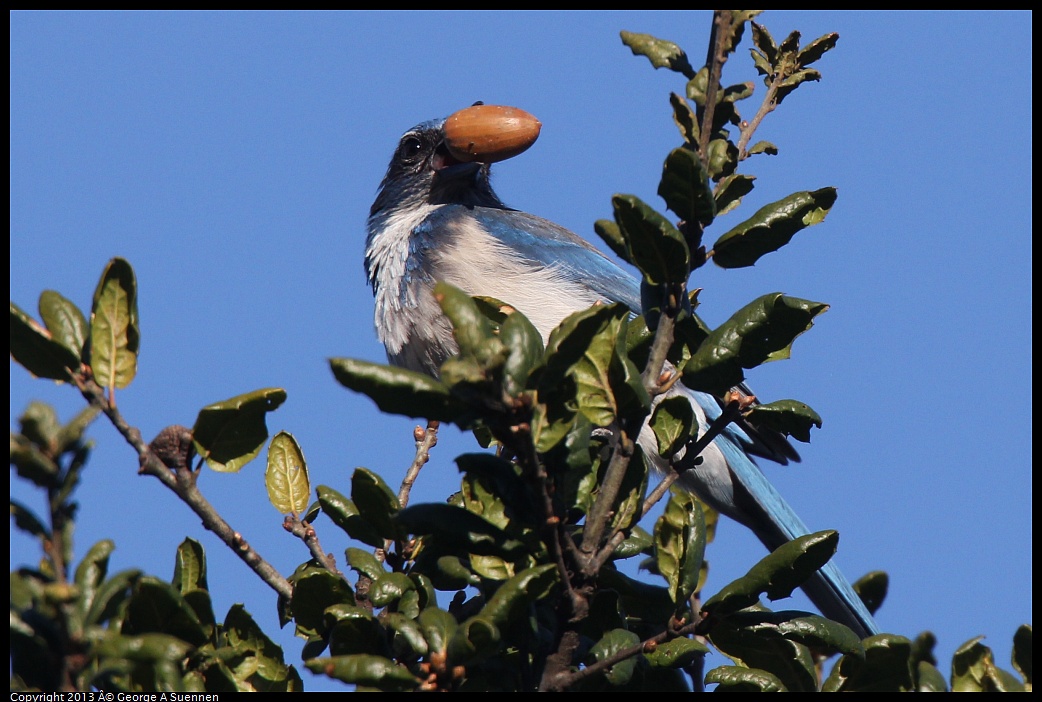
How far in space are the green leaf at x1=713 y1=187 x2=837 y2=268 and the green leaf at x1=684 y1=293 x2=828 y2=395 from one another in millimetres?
104

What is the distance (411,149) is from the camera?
6539mm

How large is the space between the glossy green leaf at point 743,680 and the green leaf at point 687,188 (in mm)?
975

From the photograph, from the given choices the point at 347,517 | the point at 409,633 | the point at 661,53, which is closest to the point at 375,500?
the point at 347,517

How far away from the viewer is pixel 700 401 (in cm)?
534

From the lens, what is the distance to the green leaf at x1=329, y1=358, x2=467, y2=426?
181 centimetres

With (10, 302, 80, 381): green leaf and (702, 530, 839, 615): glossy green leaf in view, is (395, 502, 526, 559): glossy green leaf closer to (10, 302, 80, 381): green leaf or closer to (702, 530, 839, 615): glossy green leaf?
(702, 530, 839, 615): glossy green leaf

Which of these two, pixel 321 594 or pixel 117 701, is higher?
pixel 321 594

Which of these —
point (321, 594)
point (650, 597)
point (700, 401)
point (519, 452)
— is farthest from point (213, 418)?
point (700, 401)

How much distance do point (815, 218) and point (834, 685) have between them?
1.06 metres

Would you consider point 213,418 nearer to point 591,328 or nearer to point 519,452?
point 519,452

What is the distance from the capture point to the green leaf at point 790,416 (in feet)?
8.10

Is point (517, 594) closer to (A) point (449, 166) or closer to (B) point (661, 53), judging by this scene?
(B) point (661, 53)

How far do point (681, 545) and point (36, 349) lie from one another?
152 cm

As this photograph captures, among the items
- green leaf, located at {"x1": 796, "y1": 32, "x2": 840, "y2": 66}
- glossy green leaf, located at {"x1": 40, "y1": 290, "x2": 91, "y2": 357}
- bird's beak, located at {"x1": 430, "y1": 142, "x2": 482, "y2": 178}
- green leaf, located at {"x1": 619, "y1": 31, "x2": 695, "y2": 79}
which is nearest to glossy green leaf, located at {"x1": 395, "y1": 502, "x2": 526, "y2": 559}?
glossy green leaf, located at {"x1": 40, "y1": 290, "x2": 91, "y2": 357}
